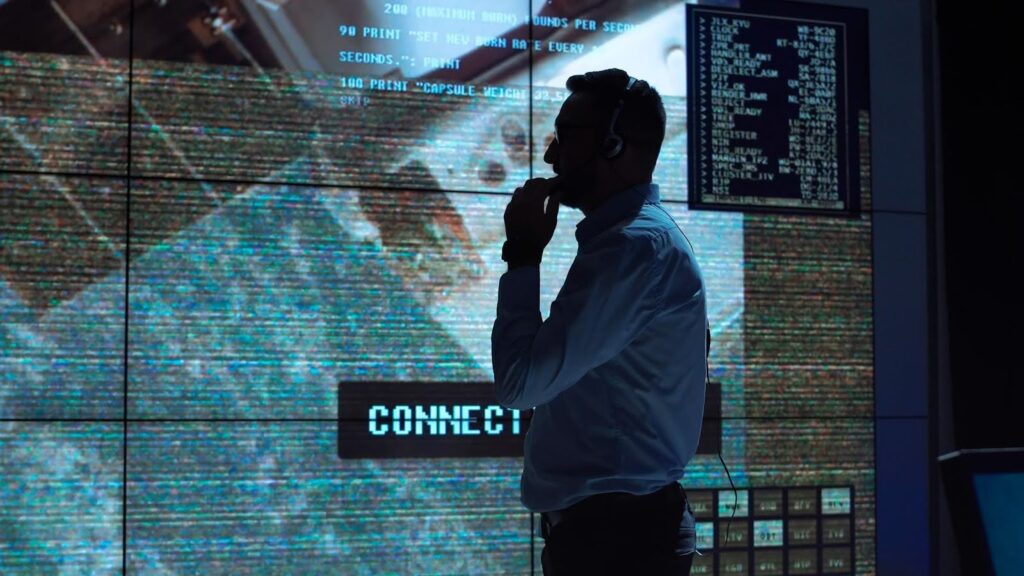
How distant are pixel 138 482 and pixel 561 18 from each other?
4.72 ft

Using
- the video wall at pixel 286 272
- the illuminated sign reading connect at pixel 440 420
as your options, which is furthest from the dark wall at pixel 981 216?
the illuminated sign reading connect at pixel 440 420

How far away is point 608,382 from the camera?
132 centimetres

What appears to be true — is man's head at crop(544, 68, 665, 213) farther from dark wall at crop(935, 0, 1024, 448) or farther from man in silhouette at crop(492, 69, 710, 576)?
dark wall at crop(935, 0, 1024, 448)

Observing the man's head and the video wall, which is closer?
the man's head

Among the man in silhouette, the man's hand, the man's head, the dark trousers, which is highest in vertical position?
the man's head

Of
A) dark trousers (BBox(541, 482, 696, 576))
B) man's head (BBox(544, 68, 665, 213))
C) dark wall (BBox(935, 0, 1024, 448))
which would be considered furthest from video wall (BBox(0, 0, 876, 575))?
dark trousers (BBox(541, 482, 696, 576))

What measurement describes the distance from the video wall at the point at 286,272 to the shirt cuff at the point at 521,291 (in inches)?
43.1

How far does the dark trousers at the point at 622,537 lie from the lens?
1.29m

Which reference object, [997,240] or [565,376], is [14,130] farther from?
[997,240]

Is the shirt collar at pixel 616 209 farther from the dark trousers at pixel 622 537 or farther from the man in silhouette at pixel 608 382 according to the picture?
the dark trousers at pixel 622 537

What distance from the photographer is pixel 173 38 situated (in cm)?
227

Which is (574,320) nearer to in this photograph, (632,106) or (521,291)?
(521,291)

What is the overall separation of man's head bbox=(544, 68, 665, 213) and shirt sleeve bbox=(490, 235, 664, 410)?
0.16m

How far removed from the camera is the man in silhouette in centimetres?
126
